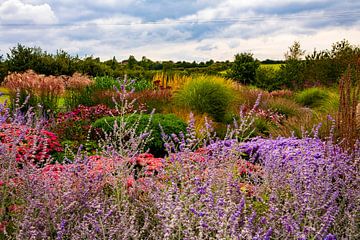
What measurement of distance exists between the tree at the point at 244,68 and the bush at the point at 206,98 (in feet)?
66.3

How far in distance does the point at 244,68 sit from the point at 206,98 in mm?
20992

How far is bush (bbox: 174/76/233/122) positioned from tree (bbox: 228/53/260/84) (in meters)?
20.2

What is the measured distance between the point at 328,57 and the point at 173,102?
1799 cm

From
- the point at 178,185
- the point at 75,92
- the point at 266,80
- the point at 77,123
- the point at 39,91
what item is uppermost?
the point at 39,91

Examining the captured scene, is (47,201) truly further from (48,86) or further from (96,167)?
(48,86)

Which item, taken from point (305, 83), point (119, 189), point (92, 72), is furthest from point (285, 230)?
point (92, 72)

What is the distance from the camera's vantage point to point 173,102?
13.4 metres

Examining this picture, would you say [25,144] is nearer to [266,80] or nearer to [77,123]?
[77,123]

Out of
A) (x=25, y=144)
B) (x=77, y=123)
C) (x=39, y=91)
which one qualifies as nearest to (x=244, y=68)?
(x=39, y=91)

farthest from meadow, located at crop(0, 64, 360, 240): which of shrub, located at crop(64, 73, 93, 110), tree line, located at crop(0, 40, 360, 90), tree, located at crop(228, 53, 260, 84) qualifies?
tree, located at crop(228, 53, 260, 84)

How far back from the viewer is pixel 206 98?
1311cm

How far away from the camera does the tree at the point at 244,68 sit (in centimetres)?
3366

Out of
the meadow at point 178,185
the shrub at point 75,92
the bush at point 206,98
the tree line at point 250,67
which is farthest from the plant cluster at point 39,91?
the tree line at point 250,67

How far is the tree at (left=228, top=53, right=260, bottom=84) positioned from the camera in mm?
33656
